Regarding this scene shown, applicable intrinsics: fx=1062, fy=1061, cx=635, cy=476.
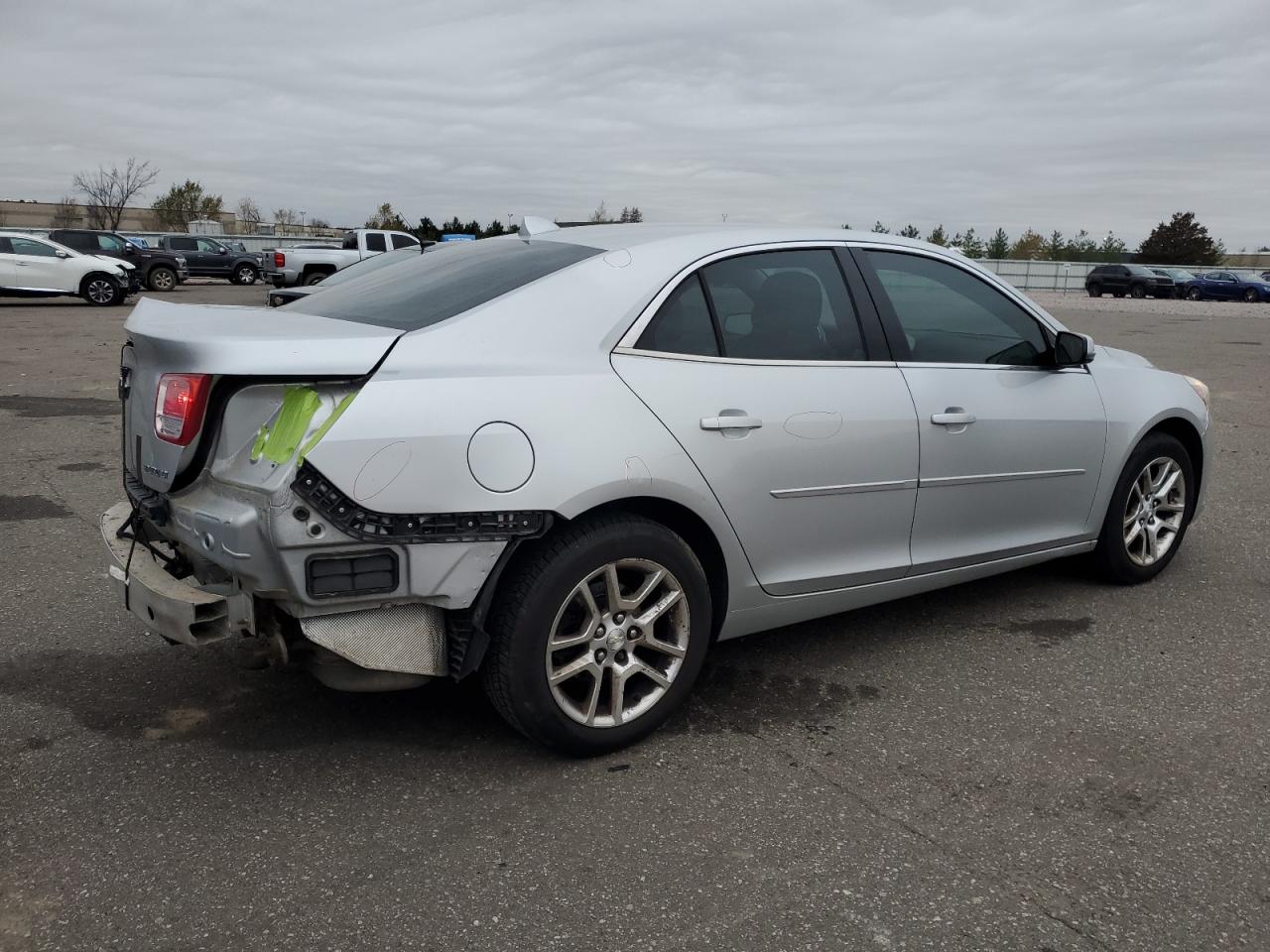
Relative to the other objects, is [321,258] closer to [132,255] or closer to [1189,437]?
[132,255]

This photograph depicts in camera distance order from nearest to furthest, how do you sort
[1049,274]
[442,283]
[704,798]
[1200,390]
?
[704,798] < [442,283] < [1200,390] < [1049,274]

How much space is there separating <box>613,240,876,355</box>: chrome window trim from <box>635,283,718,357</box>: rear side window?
15mm

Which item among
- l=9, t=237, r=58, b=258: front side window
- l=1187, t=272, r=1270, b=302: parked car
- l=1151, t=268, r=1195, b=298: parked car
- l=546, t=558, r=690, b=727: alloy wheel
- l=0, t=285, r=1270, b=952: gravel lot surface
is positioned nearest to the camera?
l=0, t=285, r=1270, b=952: gravel lot surface

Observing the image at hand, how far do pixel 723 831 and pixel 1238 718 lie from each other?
1.92m

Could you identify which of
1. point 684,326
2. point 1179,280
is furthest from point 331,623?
point 1179,280

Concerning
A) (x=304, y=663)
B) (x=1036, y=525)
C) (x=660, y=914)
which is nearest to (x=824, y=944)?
(x=660, y=914)

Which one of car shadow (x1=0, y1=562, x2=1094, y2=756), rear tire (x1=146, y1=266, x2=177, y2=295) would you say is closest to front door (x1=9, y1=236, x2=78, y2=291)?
rear tire (x1=146, y1=266, x2=177, y2=295)

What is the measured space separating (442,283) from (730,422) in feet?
3.50

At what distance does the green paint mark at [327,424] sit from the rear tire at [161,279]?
2920 cm

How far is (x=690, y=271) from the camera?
340 centimetres

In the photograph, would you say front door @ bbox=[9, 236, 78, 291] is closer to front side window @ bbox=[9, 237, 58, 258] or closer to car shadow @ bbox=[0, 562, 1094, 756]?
front side window @ bbox=[9, 237, 58, 258]

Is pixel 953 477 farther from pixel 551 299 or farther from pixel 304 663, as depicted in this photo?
pixel 304 663

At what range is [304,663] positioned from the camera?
2.96 metres

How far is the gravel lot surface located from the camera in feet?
8.00
